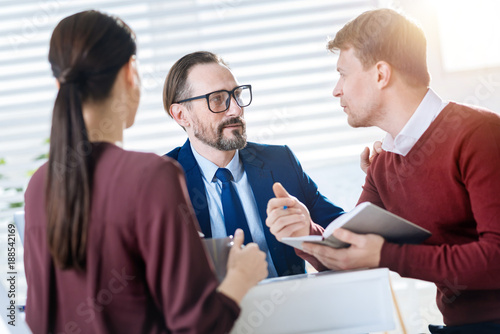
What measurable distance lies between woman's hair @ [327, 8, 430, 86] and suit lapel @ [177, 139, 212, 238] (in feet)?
2.46

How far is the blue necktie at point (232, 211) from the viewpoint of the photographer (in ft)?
6.44

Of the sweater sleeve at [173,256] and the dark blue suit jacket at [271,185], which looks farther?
the dark blue suit jacket at [271,185]

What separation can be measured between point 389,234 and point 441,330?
0.40 m

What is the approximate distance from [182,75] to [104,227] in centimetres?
122

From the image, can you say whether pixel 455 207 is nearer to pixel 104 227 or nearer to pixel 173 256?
pixel 173 256

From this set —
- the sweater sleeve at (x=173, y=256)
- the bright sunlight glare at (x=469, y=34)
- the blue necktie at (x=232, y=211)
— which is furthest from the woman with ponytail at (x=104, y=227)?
the bright sunlight glare at (x=469, y=34)

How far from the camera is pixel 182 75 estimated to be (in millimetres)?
2172

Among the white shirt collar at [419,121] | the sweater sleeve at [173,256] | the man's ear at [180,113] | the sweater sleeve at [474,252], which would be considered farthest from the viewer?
the man's ear at [180,113]

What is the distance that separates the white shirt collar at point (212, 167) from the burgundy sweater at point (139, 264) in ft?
3.14

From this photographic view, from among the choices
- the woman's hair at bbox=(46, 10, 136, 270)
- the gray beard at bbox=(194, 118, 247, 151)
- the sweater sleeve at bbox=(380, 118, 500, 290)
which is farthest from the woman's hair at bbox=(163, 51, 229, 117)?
the sweater sleeve at bbox=(380, 118, 500, 290)

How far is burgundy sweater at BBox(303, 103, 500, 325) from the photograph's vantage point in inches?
56.1

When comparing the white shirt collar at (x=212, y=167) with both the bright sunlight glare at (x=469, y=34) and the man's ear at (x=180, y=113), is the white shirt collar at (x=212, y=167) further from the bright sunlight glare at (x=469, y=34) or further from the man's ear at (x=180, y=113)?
the bright sunlight glare at (x=469, y=34)

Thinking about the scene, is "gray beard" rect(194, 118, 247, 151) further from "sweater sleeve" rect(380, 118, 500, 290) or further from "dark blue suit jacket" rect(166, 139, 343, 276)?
"sweater sleeve" rect(380, 118, 500, 290)

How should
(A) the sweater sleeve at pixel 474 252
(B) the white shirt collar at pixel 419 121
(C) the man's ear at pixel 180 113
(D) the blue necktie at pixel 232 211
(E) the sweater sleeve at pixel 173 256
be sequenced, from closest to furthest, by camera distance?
1. (E) the sweater sleeve at pixel 173 256
2. (A) the sweater sleeve at pixel 474 252
3. (B) the white shirt collar at pixel 419 121
4. (D) the blue necktie at pixel 232 211
5. (C) the man's ear at pixel 180 113
